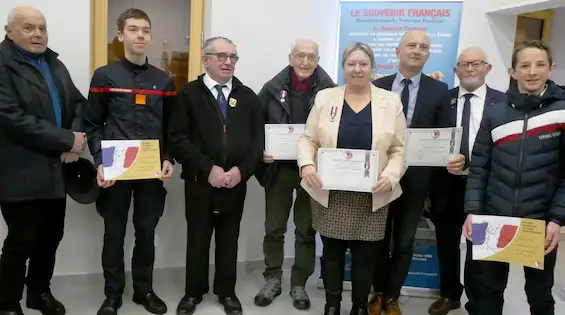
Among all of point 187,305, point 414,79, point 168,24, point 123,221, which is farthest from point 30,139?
point 414,79

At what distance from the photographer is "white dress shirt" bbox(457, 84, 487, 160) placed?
2.70 meters

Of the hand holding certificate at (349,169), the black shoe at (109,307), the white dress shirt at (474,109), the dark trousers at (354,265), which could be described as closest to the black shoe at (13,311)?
the black shoe at (109,307)

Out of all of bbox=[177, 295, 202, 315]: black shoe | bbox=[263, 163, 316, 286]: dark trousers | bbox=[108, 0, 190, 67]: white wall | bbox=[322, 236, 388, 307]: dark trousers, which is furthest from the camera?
bbox=[108, 0, 190, 67]: white wall

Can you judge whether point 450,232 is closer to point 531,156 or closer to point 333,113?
point 531,156

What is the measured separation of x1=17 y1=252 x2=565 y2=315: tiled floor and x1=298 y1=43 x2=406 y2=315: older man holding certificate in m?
0.66

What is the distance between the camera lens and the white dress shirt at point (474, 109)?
2695mm

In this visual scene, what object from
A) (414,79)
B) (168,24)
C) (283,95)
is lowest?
(283,95)

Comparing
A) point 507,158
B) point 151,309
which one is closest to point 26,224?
point 151,309

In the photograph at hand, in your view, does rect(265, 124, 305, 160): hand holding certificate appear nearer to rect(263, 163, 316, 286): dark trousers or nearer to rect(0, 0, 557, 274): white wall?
rect(263, 163, 316, 286): dark trousers

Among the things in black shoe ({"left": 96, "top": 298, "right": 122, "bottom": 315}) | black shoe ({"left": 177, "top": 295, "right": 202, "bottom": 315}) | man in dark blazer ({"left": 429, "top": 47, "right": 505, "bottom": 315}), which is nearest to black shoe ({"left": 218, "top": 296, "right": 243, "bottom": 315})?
black shoe ({"left": 177, "top": 295, "right": 202, "bottom": 315})

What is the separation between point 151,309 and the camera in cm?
280

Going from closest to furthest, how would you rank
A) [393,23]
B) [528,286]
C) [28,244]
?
[528,286] < [28,244] < [393,23]

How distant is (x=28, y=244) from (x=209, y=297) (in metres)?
1.11

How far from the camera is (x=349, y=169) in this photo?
2275 mm
